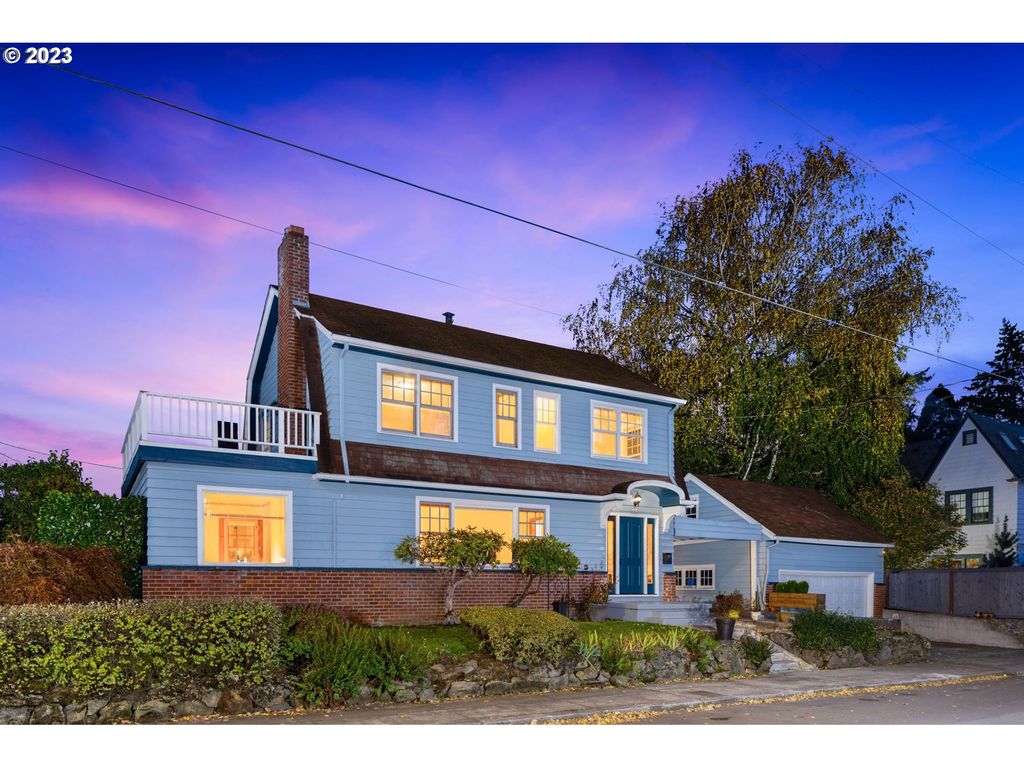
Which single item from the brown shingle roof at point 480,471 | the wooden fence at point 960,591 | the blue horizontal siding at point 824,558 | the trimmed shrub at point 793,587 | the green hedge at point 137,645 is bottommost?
the wooden fence at point 960,591

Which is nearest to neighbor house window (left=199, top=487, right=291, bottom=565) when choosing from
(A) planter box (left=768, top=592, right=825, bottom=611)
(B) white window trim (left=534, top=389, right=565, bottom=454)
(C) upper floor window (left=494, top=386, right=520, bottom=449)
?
(C) upper floor window (left=494, top=386, right=520, bottom=449)

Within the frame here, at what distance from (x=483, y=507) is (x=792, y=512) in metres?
12.1

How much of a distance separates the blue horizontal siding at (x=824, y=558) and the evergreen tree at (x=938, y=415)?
4099cm

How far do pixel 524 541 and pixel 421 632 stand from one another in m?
3.99

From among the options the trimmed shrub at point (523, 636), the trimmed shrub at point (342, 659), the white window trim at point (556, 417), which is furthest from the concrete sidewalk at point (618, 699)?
the white window trim at point (556, 417)

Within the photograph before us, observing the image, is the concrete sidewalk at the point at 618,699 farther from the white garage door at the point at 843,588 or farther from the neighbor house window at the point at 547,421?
the white garage door at the point at 843,588

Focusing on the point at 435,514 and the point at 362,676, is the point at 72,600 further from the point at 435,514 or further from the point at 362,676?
the point at 435,514

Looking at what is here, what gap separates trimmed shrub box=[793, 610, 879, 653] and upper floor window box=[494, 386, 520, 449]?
25.0ft

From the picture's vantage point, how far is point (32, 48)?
531 inches

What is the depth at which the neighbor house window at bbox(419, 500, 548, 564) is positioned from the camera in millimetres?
21719

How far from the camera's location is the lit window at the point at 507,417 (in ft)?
76.2

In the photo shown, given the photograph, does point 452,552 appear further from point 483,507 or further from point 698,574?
point 698,574

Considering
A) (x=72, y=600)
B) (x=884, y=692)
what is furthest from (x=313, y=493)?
(x=884, y=692)

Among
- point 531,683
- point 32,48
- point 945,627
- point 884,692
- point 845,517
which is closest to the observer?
point 32,48
